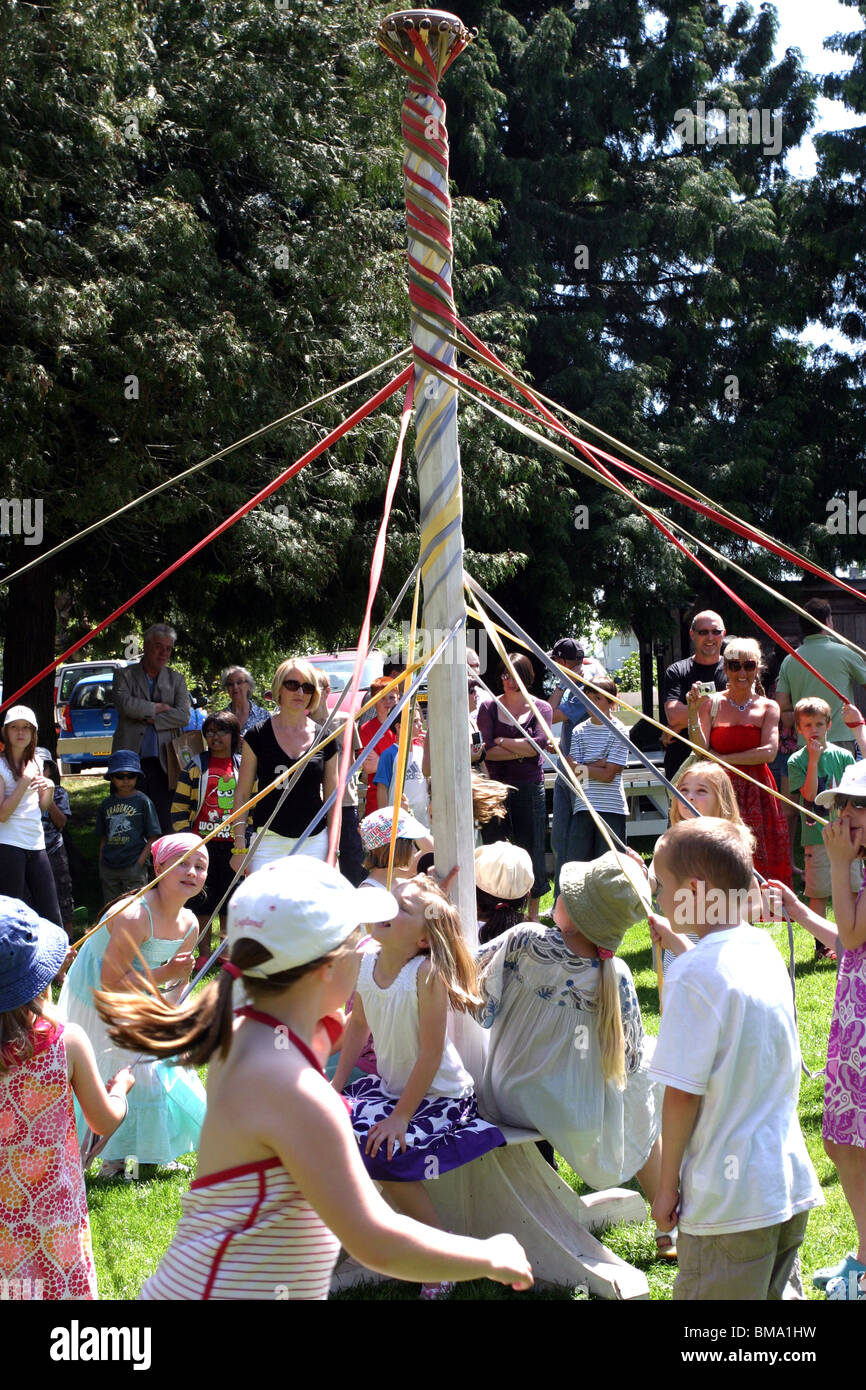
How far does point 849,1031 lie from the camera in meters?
2.84

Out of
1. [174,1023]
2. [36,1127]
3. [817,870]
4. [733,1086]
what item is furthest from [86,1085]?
[817,870]

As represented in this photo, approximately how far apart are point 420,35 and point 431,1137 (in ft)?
8.19

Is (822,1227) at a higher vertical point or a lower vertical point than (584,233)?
lower

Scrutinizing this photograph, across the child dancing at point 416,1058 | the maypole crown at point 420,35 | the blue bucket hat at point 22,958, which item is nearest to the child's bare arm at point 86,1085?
the blue bucket hat at point 22,958

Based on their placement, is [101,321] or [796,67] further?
Result: [796,67]

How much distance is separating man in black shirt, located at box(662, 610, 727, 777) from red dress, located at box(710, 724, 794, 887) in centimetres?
62

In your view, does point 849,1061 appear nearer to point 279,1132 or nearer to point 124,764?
point 279,1132

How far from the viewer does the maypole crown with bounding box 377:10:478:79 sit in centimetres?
283

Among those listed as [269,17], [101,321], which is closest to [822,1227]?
[101,321]

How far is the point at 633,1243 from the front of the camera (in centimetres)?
335

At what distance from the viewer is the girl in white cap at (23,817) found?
17.5ft

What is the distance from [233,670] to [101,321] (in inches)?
82.8

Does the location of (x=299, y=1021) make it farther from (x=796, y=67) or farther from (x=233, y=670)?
→ (x=796, y=67)

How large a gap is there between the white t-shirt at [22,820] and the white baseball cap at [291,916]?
3.96m
